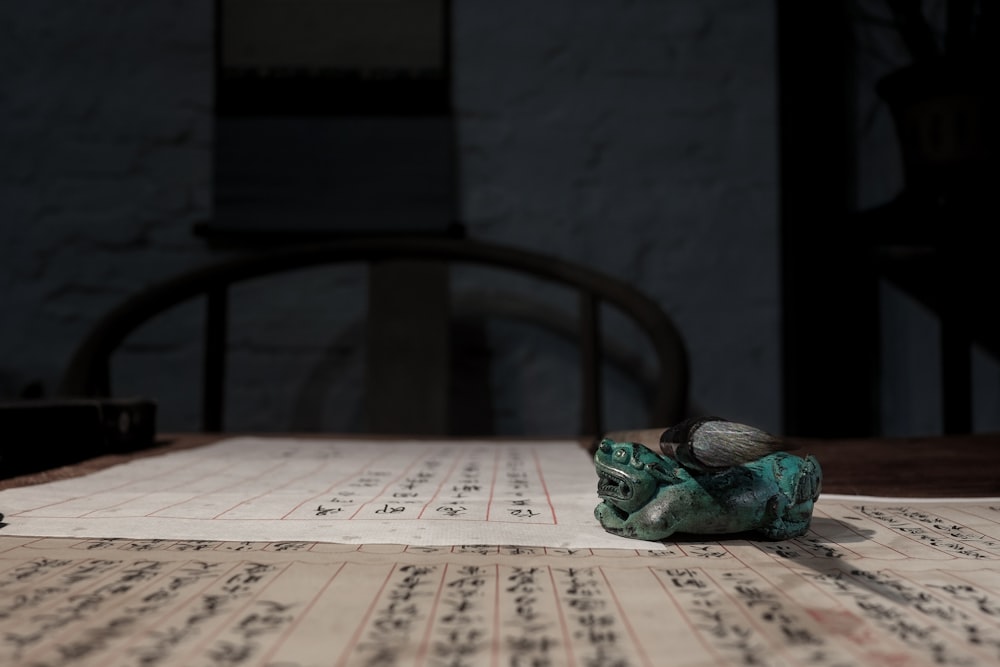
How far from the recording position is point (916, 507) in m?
0.56

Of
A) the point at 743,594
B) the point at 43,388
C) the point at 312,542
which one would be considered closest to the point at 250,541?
the point at 312,542

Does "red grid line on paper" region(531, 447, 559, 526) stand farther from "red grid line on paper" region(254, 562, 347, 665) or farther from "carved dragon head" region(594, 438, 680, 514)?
"red grid line on paper" region(254, 562, 347, 665)

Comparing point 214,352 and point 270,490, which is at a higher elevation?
point 214,352

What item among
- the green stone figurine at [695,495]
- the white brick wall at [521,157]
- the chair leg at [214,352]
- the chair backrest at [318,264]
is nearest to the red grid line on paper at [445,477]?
the green stone figurine at [695,495]

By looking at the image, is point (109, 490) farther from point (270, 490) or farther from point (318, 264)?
point (318, 264)

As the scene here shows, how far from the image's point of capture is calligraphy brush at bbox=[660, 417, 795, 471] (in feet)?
1.16

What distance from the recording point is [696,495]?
1.39 feet

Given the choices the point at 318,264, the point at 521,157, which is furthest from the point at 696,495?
the point at 521,157

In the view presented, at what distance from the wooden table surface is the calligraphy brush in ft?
0.49

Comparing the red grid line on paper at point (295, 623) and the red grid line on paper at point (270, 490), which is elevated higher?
the red grid line on paper at point (270, 490)

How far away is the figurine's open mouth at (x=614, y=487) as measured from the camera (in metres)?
0.43

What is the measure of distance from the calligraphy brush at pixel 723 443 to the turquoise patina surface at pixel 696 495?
0.05 meters

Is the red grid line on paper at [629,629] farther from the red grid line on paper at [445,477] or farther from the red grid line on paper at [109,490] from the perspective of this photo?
the red grid line on paper at [109,490]

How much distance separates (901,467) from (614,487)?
0.41 meters
